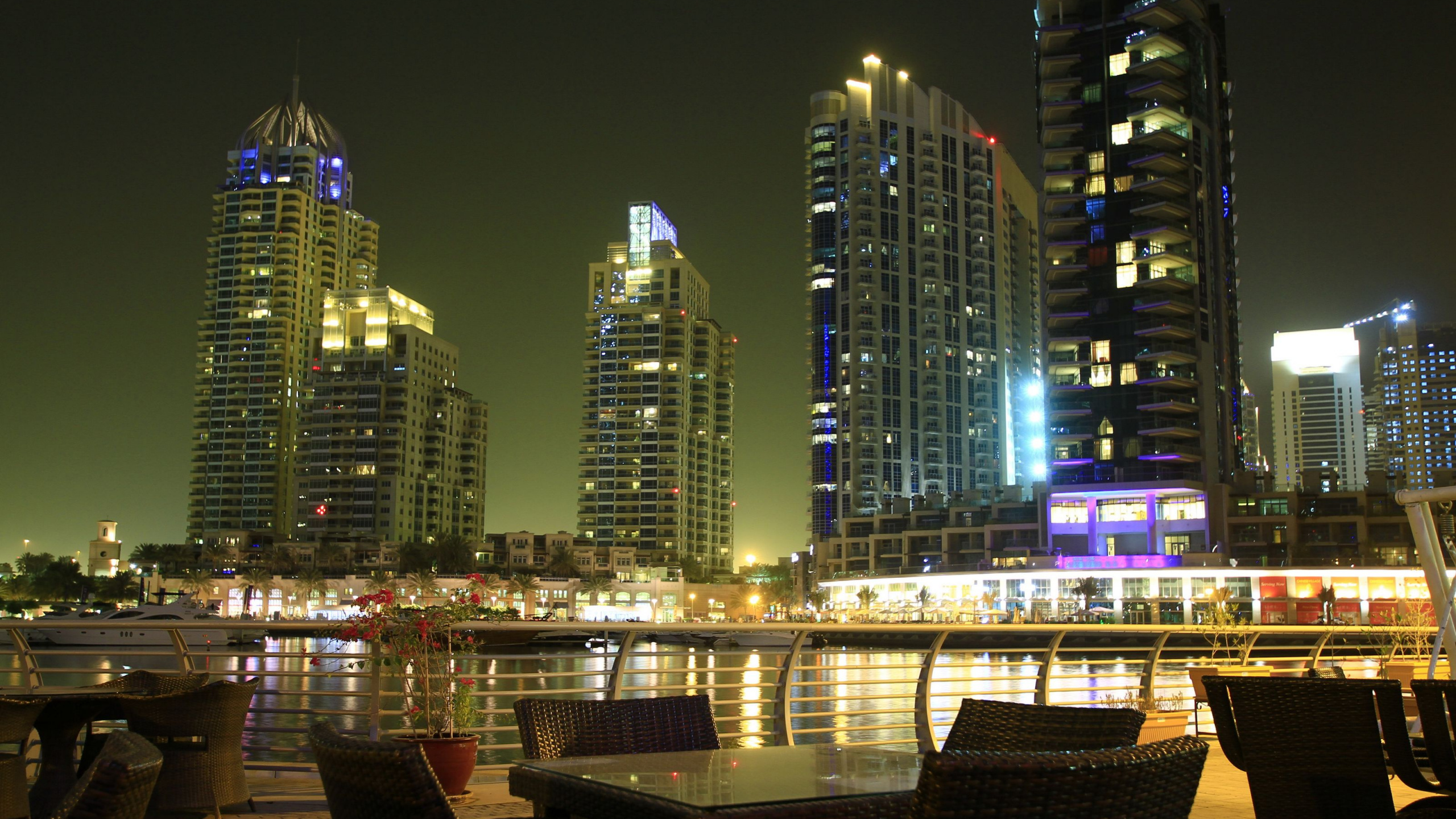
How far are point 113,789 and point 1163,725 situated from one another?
937 cm

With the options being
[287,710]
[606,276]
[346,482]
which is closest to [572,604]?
[346,482]

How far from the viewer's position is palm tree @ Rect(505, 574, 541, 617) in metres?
120

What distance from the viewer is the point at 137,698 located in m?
5.61

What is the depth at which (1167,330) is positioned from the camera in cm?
8362

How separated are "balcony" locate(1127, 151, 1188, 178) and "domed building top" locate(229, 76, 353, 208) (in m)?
124

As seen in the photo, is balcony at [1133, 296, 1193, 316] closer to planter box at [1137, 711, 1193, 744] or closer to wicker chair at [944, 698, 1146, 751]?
planter box at [1137, 711, 1193, 744]

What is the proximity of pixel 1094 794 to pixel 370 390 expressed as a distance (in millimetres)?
158478

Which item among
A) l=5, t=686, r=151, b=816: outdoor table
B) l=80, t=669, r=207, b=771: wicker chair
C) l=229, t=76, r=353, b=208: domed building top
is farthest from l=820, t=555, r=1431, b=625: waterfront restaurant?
l=229, t=76, r=353, b=208: domed building top

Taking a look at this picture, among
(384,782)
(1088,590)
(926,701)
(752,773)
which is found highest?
(384,782)

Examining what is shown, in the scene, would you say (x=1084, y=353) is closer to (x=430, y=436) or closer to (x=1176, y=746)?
(x=1176, y=746)

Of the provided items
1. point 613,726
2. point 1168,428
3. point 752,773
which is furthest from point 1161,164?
point 752,773

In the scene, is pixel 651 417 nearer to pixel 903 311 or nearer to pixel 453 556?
pixel 453 556

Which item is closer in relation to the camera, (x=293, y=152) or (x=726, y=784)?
(x=726, y=784)

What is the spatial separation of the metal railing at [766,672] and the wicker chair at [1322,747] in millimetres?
2218
